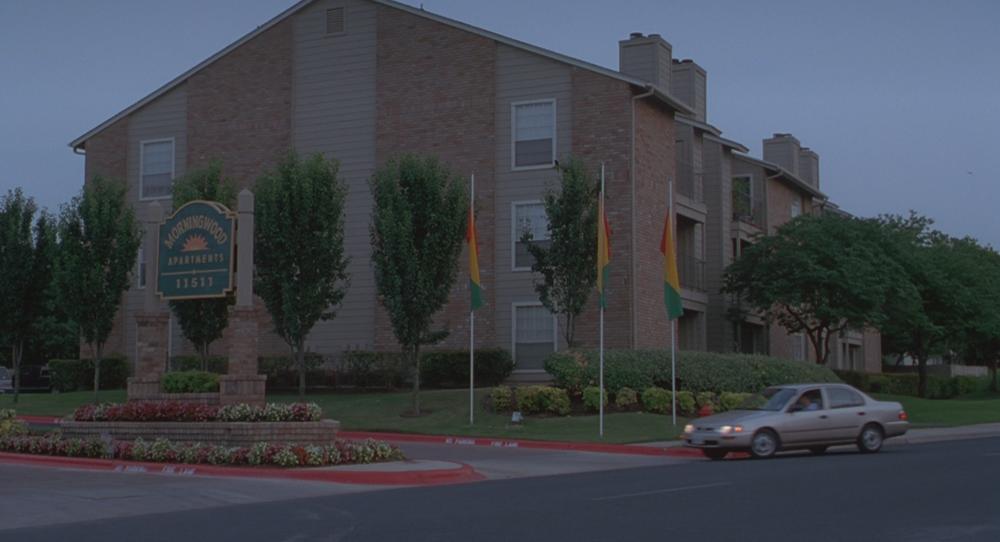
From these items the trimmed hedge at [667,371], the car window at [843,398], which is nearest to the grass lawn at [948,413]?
the trimmed hedge at [667,371]

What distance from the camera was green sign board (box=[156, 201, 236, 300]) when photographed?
75.6ft

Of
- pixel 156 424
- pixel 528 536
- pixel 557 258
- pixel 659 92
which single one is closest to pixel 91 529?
pixel 528 536

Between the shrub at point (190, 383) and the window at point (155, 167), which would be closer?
the shrub at point (190, 383)

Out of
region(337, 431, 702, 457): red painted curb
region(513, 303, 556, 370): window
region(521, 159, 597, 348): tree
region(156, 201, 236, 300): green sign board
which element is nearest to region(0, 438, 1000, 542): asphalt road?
region(337, 431, 702, 457): red painted curb

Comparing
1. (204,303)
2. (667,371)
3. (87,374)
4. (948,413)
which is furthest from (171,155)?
(948,413)

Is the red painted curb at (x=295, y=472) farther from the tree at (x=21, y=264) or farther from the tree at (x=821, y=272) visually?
the tree at (x=821, y=272)

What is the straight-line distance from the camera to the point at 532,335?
116 ft

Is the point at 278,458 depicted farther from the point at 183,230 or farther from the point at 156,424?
the point at 183,230

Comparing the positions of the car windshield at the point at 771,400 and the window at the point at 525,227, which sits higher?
the window at the point at 525,227

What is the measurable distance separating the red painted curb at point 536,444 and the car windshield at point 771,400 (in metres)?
1.67

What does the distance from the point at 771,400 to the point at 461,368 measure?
1294 centimetres

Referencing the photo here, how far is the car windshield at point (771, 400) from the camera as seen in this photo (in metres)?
22.9

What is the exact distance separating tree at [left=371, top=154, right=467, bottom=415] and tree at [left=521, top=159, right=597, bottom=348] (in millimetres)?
2639

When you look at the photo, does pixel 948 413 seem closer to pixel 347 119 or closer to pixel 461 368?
pixel 461 368
